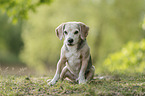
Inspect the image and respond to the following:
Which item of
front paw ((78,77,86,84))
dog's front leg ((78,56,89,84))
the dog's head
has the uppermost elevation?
the dog's head

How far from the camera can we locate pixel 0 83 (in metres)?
6.09

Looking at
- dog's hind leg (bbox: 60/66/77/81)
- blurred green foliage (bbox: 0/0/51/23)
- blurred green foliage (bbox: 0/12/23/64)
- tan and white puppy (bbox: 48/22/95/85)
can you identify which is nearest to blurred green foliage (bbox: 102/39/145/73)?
blurred green foliage (bbox: 0/0/51/23)

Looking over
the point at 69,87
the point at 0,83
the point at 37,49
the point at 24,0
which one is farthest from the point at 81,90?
the point at 37,49

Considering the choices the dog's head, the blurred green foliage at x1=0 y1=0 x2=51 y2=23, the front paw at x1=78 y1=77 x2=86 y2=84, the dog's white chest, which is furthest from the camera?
the blurred green foliage at x1=0 y1=0 x2=51 y2=23

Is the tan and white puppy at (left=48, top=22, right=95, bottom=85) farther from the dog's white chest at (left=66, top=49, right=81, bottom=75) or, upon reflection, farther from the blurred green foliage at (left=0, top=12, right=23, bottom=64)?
the blurred green foliage at (left=0, top=12, right=23, bottom=64)

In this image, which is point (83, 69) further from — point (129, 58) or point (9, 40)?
point (9, 40)

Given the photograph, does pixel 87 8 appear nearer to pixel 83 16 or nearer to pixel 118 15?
pixel 83 16

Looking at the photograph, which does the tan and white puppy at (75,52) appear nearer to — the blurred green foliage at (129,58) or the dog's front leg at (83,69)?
the dog's front leg at (83,69)

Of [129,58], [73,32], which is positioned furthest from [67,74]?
[129,58]

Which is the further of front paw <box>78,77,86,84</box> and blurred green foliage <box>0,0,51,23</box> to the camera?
blurred green foliage <box>0,0,51,23</box>

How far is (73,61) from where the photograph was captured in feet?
19.5

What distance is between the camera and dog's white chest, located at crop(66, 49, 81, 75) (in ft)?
19.3

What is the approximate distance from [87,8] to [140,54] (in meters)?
9.21

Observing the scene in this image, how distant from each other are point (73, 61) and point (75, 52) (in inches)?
9.8
